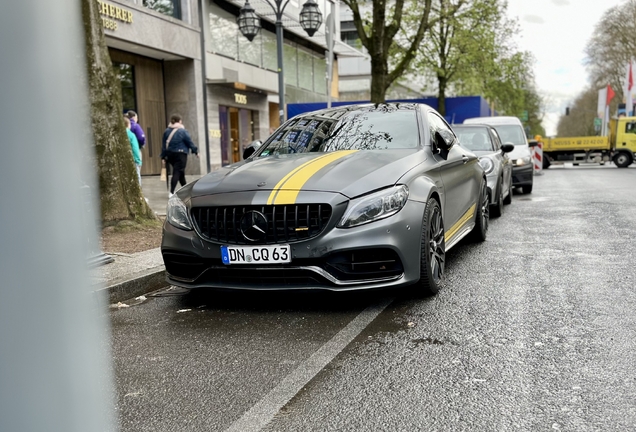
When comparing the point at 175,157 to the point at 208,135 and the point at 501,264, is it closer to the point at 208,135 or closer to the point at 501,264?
the point at 501,264

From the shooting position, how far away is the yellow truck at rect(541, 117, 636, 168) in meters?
28.6

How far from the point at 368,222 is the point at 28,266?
11.9 feet

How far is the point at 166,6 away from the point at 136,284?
18414mm

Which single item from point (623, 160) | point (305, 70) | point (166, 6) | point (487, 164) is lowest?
point (623, 160)

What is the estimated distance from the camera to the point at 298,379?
3268mm

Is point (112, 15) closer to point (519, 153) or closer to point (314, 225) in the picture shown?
point (519, 153)

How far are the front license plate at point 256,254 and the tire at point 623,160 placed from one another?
28.3 metres

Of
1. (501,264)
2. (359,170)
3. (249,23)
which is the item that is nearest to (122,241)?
(359,170)

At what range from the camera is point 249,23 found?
14.5 meters

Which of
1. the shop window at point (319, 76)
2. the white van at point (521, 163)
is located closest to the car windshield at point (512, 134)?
the white van at point (521, 163)

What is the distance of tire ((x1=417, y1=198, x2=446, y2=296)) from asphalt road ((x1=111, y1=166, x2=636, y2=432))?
0.13 m

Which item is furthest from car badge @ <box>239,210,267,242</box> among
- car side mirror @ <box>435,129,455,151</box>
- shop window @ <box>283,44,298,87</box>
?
shop window @ <box>283,44,298,87</box>

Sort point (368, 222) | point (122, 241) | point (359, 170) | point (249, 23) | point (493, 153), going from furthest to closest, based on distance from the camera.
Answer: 1. point (249, 23)
2. point (493, 153)
3. point (122, 241)
4. point (359, 170)
5. point (368, 222)

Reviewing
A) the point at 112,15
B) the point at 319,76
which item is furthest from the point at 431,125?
the point at 319,76
